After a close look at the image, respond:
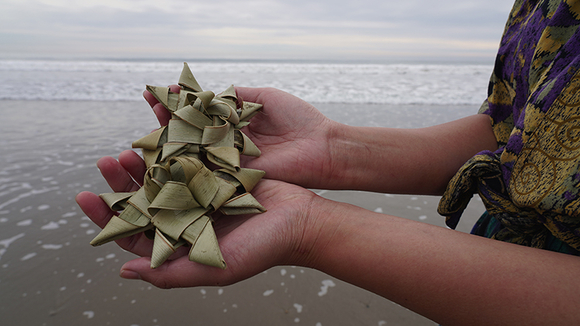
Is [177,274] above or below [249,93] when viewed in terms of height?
below

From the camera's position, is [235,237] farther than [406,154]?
No

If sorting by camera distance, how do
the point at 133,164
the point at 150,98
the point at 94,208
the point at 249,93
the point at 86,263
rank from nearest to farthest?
1. the point at 94,208
2. the point at 133,164
3. the point at 150,98
4. the point at 249,93
5. the point at 86,263

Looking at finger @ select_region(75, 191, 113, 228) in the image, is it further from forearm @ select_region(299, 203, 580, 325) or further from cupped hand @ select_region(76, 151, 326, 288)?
forearm @ select_region(299, 203, 580, 325)

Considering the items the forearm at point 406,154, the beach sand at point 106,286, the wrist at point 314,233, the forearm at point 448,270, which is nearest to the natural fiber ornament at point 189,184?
the wrist at point 314,233

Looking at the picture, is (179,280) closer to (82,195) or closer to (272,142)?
(82,195)

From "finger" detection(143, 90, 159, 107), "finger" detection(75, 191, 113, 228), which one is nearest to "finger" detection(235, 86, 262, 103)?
"finger" detection(143, 90, 159, 107)

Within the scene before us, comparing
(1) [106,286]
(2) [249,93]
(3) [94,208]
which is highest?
(2) [249,93]

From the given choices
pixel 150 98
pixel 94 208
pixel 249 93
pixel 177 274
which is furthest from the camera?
pixel 249 93

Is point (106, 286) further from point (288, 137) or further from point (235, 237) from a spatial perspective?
point (288, 137)

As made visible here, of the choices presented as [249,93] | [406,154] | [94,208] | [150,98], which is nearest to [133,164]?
[94,208]
